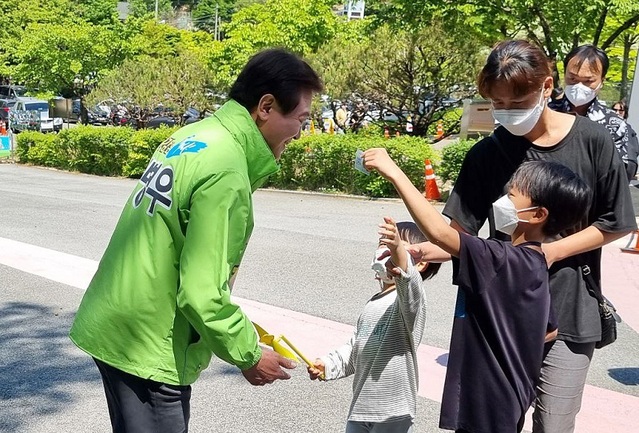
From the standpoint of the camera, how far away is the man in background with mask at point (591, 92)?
3.43m

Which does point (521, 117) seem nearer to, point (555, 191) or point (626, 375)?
point (555, 191)

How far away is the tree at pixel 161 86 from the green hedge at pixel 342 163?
5.94 meters

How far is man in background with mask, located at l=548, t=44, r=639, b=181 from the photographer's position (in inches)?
135

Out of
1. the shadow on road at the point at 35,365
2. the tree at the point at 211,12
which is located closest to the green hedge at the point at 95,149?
the shadow on road at the point at 35,365

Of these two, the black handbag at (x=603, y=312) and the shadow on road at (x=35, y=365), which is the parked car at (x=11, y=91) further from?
the black handbag at (x=603, y=312)

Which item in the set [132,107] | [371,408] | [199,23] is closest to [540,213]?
[371,408]

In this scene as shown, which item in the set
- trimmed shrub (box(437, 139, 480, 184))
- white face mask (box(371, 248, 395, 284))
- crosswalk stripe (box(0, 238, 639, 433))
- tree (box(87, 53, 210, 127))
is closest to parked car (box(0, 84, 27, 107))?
tree (box(87, 53, 210, 127))

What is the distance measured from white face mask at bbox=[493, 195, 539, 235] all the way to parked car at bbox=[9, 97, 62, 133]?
33595mm

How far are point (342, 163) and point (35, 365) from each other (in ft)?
31.9

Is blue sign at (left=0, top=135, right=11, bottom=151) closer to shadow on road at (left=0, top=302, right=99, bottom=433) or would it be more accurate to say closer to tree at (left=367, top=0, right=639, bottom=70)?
tree at (left=367, top=0, right=639, bottom=70)

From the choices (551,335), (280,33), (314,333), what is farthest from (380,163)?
(280,33)

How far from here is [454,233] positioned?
6.84 ft

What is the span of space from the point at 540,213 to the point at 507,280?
0.86ft

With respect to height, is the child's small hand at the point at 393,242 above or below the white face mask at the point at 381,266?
above
